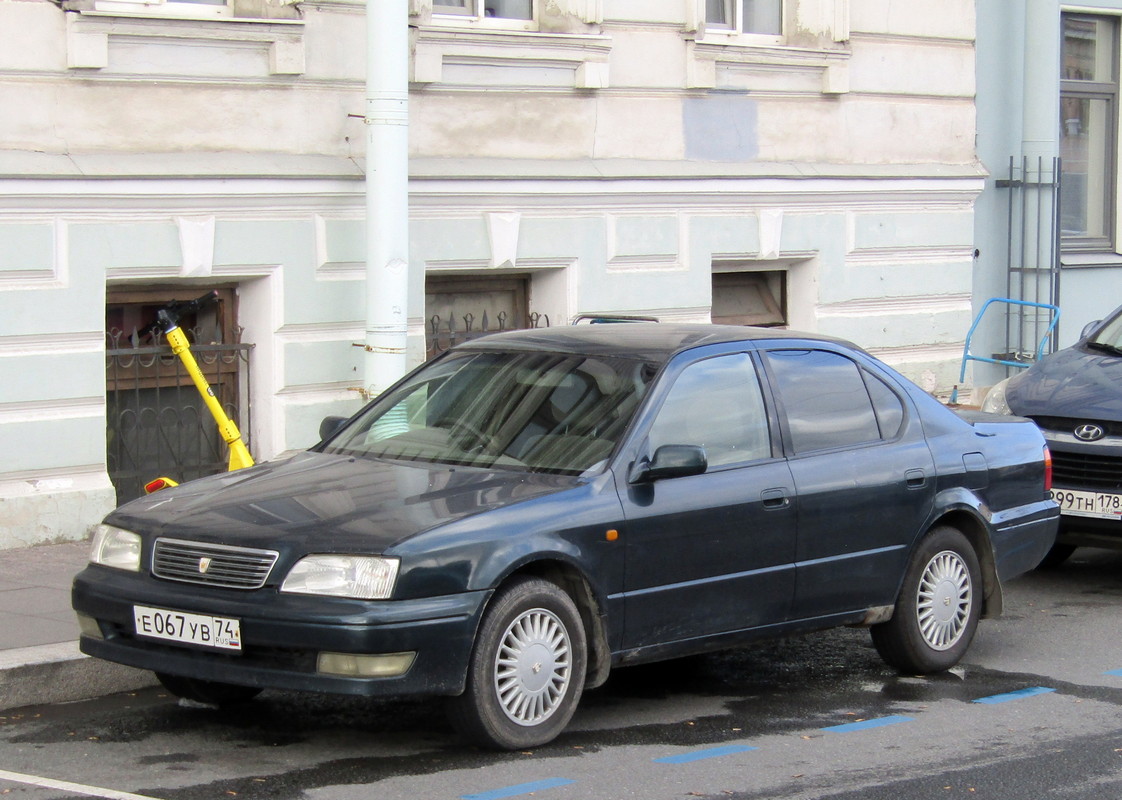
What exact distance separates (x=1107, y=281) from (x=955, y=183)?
9.89ft

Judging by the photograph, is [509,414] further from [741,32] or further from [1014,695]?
[741,32]

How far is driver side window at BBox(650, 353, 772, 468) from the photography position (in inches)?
272

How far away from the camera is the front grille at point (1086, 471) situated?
31.5 ft

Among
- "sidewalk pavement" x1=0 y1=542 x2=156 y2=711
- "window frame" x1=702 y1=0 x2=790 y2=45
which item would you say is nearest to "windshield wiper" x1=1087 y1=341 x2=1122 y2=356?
"window frame" x1=702 y1=0 x2=790 y2=45

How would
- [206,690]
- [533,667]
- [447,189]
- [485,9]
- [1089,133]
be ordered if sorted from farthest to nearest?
[1089,133] < [485,9] < [447,189] < [206,690] < [533,667]

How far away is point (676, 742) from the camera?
6.49 m

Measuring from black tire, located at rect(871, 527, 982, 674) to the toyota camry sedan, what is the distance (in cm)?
1

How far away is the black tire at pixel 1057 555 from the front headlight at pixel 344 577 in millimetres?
5850

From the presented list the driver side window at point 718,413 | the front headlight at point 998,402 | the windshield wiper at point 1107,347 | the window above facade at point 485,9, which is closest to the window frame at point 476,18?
the window above facade at point 485,9

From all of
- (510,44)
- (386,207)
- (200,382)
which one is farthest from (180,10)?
(510,44)

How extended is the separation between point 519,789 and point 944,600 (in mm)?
2782

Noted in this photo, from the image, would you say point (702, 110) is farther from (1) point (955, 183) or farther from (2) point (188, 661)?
(2) point (188, 661)

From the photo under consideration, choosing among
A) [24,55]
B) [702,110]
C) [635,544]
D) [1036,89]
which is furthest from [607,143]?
[635,544]

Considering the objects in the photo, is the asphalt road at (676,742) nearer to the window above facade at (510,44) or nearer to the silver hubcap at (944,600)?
the silver hubcap at (944,600)
